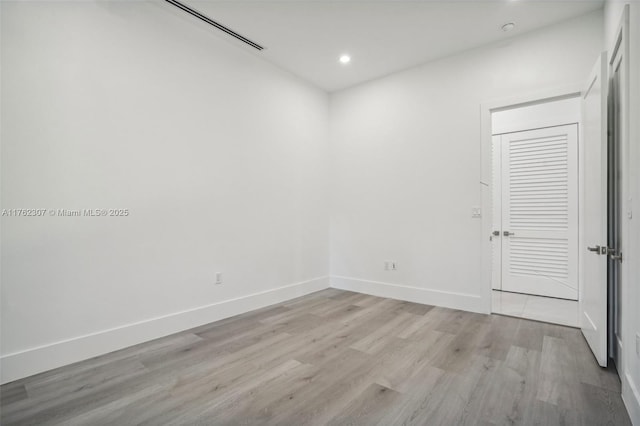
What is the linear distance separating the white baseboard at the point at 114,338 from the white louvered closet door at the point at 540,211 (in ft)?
11.4

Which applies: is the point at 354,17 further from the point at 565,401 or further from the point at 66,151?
the point at 565,401

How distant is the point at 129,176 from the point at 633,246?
11.2 ft

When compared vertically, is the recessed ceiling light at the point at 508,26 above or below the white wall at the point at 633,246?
above

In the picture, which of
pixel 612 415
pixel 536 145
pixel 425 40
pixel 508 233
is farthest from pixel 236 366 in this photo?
pixel 536 145

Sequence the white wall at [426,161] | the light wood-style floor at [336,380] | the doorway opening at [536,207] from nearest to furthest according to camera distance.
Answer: the light wood-style floor at [336,380], the white wall at [426,161], the doorway opening at [536,207]

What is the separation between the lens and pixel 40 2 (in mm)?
2230

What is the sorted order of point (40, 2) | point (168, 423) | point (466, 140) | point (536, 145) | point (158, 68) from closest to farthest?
1. point (168, 423)
2. point (40, 2)
3. point (158, 68)
4. point (466, 140)
5. point (536, 145)

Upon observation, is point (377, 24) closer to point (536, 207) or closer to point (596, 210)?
point (596, 210)

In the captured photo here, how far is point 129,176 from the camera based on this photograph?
2660 millimetres

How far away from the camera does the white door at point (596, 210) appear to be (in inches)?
86.0

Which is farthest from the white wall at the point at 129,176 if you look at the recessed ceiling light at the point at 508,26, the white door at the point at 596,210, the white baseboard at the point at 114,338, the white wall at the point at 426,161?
the white door at the point at 596,210

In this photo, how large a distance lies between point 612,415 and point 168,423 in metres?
2.36

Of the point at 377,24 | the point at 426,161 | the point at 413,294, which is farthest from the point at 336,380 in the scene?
the point at 377,24

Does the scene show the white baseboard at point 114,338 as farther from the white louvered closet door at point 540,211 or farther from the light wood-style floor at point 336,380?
the white louvered closet door at point 540,211
